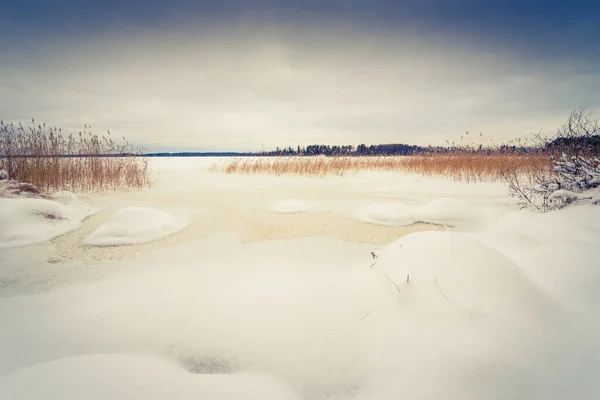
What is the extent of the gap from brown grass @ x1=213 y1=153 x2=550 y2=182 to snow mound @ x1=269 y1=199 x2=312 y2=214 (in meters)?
6.56

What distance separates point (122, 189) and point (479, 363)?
356 inches

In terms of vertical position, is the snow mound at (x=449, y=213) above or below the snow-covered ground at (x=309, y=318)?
above

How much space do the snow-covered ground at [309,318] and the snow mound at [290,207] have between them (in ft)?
6.09

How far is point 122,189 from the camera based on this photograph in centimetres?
814

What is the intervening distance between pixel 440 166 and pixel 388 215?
853 centimetres

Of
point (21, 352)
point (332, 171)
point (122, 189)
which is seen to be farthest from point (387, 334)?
point (332, 171)

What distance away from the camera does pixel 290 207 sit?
5512 mm

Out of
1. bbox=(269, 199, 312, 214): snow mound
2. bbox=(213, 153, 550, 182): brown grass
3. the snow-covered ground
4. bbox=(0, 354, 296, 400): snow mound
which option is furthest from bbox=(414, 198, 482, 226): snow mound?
bbox=(213, 153, 550, 182): brown grass

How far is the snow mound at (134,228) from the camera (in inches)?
141

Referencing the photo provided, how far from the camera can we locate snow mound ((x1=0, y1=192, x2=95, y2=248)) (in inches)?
Answer: 141

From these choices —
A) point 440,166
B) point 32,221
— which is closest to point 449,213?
point 32,221

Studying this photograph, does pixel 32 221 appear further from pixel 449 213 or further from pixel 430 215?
pixel 449 213

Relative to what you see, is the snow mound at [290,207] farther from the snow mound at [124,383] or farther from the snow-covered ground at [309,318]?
the snow mound at [124,383]

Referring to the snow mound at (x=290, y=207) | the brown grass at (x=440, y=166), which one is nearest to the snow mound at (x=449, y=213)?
the snow mound at (x=290, y=207)
